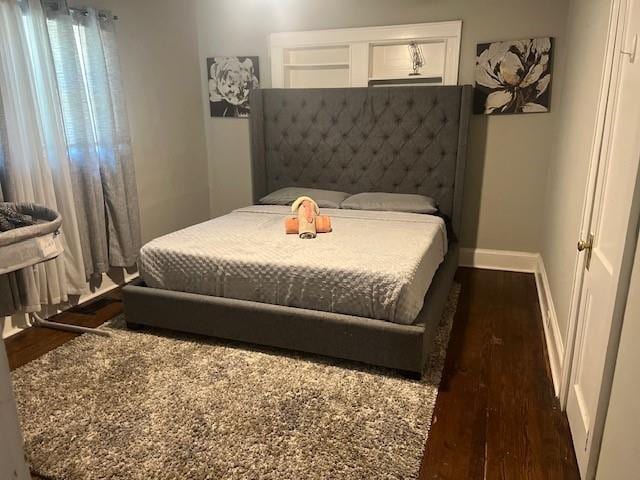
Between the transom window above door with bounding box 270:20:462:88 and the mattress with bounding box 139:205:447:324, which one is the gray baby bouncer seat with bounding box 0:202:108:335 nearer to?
the mattress with bounding box 139:205:447:324

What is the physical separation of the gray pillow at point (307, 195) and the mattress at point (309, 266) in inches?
26.5

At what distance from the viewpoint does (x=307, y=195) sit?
12.8 ft

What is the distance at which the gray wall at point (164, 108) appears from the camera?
3.59m

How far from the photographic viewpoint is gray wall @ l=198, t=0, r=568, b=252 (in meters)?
3.51

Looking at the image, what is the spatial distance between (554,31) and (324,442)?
3355 millimetres

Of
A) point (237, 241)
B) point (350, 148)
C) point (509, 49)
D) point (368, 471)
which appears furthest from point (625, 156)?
point (350, 148)

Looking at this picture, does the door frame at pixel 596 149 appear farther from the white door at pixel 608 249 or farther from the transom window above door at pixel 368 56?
the transom window above door at pixel 368 56

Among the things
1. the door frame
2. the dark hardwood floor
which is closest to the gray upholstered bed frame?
the dark hardwood floor

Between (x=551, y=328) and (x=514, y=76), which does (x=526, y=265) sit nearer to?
(x=551, y=328)

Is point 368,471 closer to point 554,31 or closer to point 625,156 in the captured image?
point 625,156

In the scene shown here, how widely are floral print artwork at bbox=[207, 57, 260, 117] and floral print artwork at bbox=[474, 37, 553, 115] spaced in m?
2.00

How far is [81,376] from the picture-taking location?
2299 mm

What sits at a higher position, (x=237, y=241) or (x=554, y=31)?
(x=554, y=31)

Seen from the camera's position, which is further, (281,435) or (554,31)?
(554,31)
